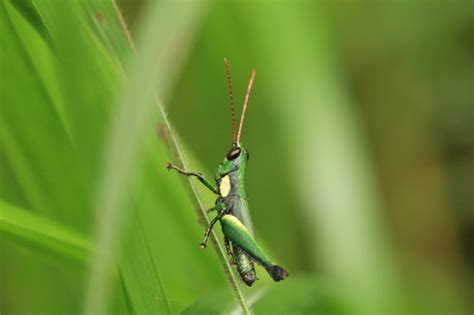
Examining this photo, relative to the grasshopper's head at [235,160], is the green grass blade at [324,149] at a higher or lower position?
lower

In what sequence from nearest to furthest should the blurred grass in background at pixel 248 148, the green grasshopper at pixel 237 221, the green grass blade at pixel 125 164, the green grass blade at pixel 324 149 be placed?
the green grass blade at pixel 125 164 → the blurred grass in background at pixel 248 148 → the green grasshopper at pixel 237 221 → the green grass blade at pixel 324 149

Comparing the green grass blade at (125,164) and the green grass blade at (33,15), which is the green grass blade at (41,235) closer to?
the green grass blade at (125,164)

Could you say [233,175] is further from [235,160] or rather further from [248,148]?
[248,148]

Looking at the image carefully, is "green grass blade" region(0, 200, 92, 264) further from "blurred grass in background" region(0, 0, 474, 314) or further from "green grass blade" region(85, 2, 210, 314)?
"green grass blade" region(85, 2, 210, 314)

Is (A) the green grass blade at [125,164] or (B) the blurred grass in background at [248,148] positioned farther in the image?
(B) the blurred grass in background at [248,148]

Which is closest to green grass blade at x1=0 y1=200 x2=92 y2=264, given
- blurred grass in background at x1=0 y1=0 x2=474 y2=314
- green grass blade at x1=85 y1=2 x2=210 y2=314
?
blurred grass in background at x1=0 y1=0 x2=474 y2=314

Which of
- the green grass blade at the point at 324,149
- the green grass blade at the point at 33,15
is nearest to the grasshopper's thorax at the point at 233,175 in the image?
the green grass blade at the point at 33,15
